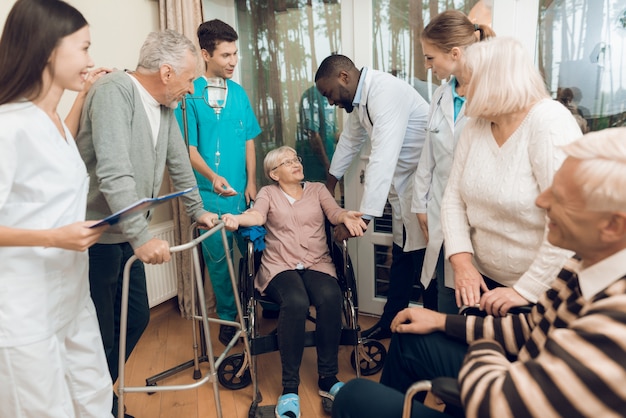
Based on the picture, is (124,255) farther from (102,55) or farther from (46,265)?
(102,55)

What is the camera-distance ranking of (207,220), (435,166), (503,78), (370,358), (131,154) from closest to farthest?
(503,78)
(131,154)
(207,220)
(435,166)
(370,358)

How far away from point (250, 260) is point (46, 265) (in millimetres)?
957

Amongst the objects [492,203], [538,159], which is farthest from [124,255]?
[538,159]

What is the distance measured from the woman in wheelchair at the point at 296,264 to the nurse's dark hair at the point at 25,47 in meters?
0.96

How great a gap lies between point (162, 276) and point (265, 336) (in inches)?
44.9

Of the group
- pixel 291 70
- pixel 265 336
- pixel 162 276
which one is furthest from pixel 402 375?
pixel 291 70

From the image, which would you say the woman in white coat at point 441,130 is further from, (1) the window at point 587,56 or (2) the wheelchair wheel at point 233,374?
(2) the wheelchair wheel at point 233,374

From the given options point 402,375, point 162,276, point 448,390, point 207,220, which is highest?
point 207,220

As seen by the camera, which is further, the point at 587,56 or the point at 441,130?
the point at 587,56

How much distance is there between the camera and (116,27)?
255 cm

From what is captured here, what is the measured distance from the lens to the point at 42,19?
1.12m

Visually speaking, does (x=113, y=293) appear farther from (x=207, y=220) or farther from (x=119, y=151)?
(x=119, y=151)

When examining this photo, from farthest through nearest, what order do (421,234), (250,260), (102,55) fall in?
(102,55), (421,234), (250,260)

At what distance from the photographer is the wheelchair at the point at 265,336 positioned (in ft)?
6.45
